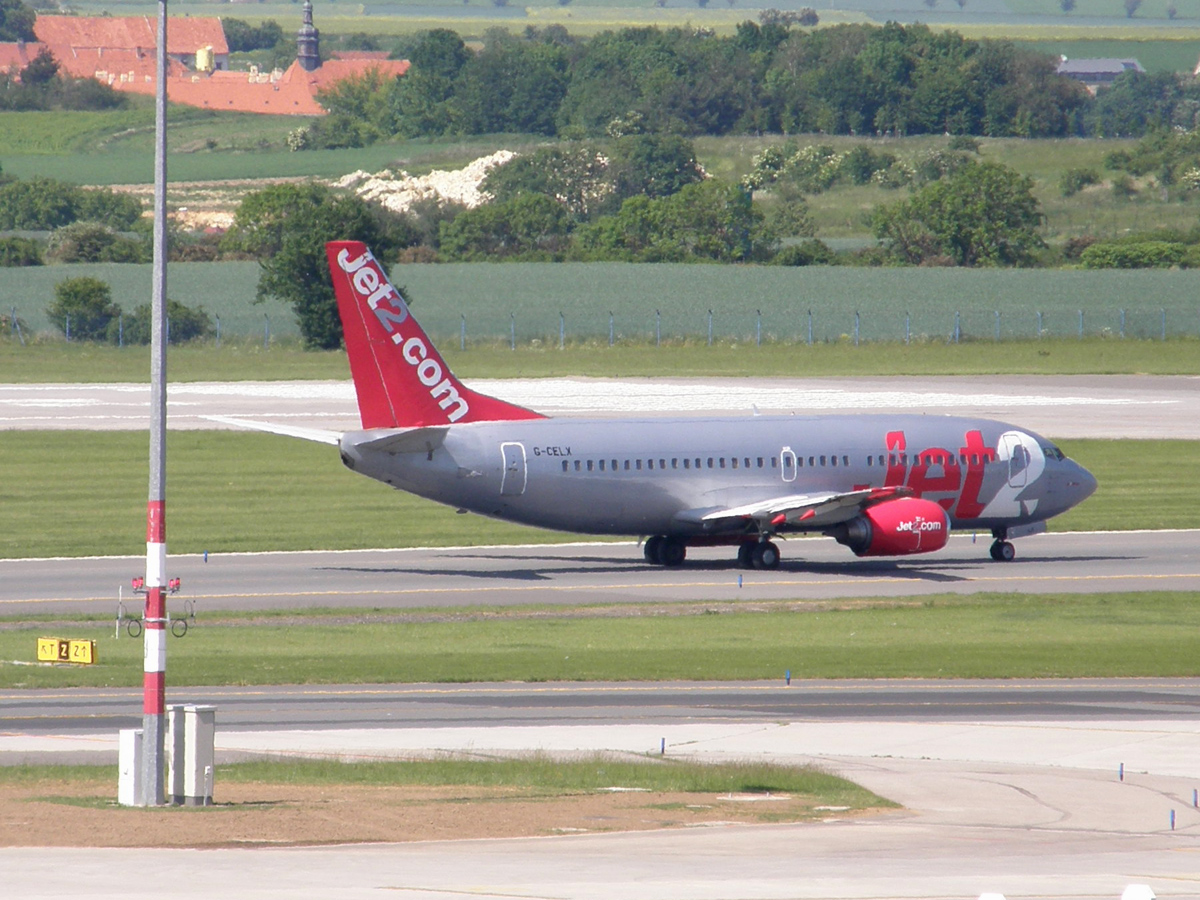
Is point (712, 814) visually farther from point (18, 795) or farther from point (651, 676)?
point (651, 676)

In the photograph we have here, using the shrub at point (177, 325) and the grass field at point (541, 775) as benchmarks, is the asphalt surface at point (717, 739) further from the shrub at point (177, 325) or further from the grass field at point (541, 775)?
the shrub at point (177, 325)

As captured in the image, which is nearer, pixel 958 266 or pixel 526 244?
pixel 958 266

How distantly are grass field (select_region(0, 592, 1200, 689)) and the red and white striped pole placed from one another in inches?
454

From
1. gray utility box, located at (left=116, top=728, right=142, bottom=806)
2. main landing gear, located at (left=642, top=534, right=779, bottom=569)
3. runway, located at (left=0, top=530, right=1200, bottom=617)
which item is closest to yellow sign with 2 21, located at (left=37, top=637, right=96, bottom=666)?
gray utility box, located at (left=116, top=728, right=142, bottom=806)

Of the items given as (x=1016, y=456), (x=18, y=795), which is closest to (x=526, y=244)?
(x=1016, y=456)

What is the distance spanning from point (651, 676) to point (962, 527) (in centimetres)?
2029

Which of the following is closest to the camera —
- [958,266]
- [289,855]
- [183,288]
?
[289,855]

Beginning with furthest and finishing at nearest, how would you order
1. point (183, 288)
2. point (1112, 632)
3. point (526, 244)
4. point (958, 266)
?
point (526, 244)
point (958, 266)
point (183, 288)
point (1112, 632)

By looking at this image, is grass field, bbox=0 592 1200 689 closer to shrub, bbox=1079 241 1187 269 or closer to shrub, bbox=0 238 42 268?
shrub, bbox=1079 241 1187 269

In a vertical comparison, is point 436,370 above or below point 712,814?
above

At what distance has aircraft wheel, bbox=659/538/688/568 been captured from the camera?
178 feet

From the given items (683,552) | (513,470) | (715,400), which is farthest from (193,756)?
(715,400)

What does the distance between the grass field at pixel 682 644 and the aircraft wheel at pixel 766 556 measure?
18.1 ft

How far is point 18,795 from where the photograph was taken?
25953 mm
